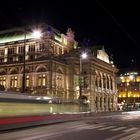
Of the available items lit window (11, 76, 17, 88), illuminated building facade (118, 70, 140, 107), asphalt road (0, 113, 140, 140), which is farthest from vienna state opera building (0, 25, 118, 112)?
asphalt road (0, 113, 140, 140)

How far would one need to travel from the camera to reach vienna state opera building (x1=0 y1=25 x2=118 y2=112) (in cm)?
8212

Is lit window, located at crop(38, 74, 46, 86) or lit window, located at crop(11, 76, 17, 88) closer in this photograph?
lit window, located at crop(38, 74, 46, 86)

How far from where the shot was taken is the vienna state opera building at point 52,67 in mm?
82125

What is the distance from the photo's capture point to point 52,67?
81.1m

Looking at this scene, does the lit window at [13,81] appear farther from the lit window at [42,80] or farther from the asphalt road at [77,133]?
the asphalt road at [77,133]

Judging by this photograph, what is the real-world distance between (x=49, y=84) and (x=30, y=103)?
4868cm

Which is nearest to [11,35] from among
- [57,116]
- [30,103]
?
[57,116]

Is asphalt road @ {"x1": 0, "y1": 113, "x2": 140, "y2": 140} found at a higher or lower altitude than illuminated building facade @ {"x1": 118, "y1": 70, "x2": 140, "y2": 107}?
lower

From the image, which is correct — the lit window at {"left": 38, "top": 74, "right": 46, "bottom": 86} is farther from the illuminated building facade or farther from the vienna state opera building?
the illuminated building facade

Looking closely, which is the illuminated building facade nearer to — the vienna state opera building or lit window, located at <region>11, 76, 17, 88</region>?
the vienna state opera building

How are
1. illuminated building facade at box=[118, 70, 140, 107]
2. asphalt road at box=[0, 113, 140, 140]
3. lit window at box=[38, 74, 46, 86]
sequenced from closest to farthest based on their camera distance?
asphalt road at box=[0, 113, 140, 140], lit window at box=[38, 74, 46, 86], illuminated building facade at box=[118, 70, 140, 107]

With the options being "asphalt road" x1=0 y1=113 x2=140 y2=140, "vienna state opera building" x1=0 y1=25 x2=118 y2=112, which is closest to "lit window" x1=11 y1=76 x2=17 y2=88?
"vienna state opera building" x1=0 y1=25 x2=118 y2=112

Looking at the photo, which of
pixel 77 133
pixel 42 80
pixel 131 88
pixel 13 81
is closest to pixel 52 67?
pixel 42 80

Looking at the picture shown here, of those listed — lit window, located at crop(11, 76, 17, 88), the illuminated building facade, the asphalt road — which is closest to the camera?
the asphalt road
